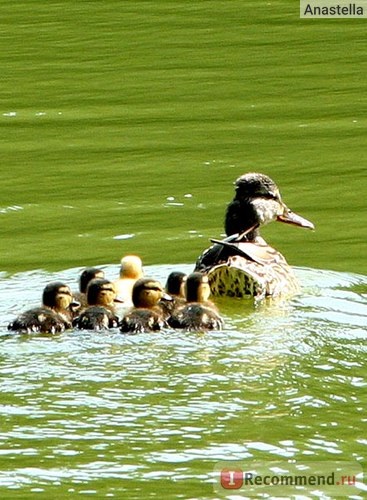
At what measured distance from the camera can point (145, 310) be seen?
334 inches

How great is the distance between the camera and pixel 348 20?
1590cm

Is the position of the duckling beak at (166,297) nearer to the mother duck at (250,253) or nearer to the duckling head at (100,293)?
the duckling head at (100,293)

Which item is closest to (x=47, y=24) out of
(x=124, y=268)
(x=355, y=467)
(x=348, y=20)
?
(x=348, y=20)

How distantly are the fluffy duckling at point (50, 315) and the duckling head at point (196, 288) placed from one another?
574 millimetres

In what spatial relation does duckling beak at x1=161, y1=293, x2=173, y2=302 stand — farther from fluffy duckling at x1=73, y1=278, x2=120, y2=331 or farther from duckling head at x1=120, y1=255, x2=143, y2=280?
duckling head at x1=120, y1=255, x2=143, y2=280

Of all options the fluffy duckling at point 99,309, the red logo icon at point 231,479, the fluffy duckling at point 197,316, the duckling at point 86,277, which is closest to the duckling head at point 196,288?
the fluffy duckling at point 197,316

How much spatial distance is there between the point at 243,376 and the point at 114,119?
569 centimetres

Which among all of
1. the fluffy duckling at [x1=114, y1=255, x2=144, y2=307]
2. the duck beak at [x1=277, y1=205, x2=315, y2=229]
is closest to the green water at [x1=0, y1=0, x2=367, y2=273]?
the duck beak at [x1=277, y1=205, x2=315, y2=229]

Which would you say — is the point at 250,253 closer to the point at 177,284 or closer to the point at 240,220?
the point at 240,220

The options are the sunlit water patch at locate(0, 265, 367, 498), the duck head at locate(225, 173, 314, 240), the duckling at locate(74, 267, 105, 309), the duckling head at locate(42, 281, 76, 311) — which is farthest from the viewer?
the duck head at locate(225, 173, 314, 240)

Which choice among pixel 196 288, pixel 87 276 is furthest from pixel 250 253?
pixel 87 276

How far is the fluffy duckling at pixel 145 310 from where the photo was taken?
8.39 metres

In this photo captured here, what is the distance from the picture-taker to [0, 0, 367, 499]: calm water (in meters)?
7.07

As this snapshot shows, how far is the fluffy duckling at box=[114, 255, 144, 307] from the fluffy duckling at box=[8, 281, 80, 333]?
0.54 m
